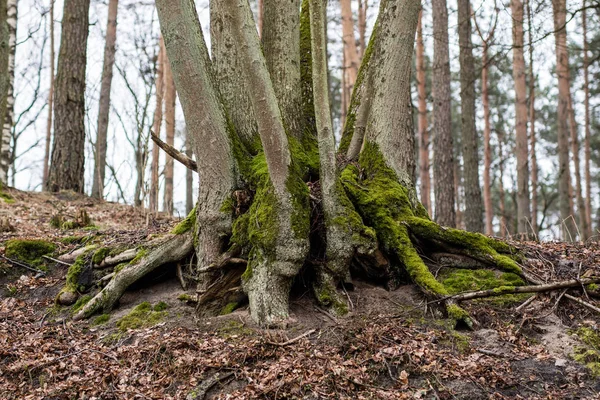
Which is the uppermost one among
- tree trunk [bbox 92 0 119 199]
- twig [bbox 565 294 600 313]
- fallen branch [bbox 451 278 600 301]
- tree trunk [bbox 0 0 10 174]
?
tree trunk [bbox 92 0 119 199]

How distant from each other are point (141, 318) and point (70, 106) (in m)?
6.80

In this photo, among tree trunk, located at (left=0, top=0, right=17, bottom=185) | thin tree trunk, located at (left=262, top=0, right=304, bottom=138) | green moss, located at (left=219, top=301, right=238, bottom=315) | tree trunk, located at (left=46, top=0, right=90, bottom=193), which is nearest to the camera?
green moss, located at (left=219, top=301, right=238, bottom=315)

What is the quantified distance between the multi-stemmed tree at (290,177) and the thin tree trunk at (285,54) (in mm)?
13

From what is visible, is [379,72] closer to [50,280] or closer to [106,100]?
[50,280]

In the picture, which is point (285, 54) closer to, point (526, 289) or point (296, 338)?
point (296, 338)

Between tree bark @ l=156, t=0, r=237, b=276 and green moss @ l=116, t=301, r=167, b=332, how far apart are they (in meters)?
0.58

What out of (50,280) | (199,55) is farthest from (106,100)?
(199,55)

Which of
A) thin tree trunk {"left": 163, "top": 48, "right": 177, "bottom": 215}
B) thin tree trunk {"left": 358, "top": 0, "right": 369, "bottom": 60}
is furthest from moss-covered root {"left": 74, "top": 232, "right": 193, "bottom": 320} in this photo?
thin tree trunk {"left": 358, "top": 0, "right": 369, "bottom": 60}

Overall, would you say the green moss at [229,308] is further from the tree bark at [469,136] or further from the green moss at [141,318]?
the tree bark at [469,136]

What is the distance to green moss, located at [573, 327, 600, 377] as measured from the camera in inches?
114

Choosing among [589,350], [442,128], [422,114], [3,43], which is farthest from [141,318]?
[422,114]

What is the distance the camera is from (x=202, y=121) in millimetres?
3850

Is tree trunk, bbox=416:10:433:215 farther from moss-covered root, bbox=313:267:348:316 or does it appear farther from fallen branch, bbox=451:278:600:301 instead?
moss-covered root, bbox=313:267:348:316

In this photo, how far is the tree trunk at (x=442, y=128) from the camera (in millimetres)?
9438
